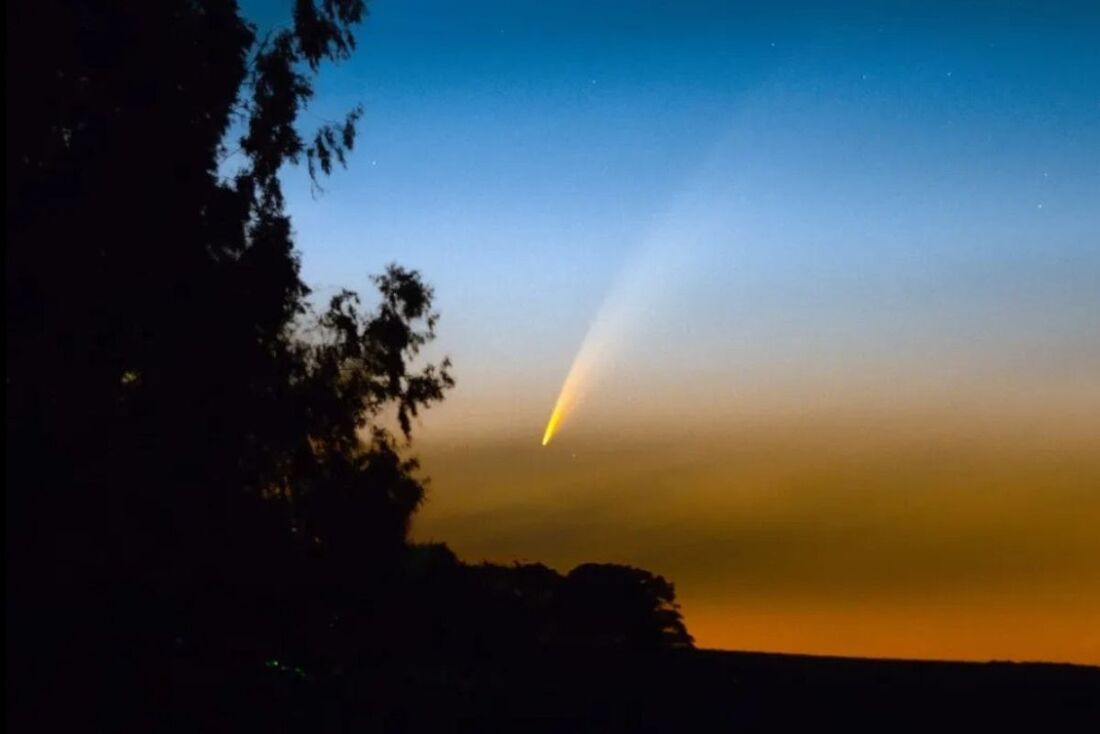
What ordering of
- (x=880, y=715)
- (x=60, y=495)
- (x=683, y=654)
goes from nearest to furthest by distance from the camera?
1. (x=60, y=495)
2. (x=880, y=715)
3. (x=683, y=654)

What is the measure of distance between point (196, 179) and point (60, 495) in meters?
4.57

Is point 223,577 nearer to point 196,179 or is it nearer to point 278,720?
point 278,720

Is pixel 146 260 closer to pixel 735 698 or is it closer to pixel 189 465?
pixel 189 465

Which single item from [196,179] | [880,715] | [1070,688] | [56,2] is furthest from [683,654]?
[56,2]

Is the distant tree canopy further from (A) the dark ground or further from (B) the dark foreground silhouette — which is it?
(A) the dark ground

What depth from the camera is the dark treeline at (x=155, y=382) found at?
49.9 ft

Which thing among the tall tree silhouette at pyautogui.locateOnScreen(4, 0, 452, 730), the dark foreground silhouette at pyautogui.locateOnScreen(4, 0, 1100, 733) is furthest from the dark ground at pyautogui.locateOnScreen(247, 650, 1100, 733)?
the tall tree silhouette at pyautogui.locateOnScreen(4, 0, 452, 730)

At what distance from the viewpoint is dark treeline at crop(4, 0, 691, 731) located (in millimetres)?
15219

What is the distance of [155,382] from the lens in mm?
17047

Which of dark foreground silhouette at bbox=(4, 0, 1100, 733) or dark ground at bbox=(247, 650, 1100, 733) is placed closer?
dark foreground silhouette at bbox=(4, 0, 1100, 733)

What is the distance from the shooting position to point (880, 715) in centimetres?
1767

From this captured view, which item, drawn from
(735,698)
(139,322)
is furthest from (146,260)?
(735,698)

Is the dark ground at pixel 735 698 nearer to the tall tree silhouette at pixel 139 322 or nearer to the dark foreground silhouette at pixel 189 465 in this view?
the dark foreground silhouette at pixel 189 465

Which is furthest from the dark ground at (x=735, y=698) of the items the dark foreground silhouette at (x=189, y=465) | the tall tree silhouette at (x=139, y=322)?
the tall tree silhouette at (x=139, y=322)
